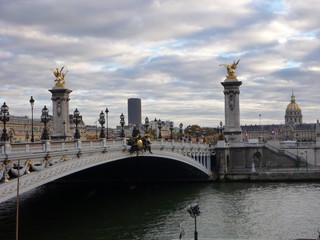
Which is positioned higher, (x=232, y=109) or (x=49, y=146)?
(x=232, y=109)

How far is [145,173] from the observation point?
221 feet

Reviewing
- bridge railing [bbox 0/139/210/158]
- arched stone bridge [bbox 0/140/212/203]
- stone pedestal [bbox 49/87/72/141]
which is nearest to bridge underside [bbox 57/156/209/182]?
arched stone bridge [bbox 0/140/212/203]

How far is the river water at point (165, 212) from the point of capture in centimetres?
3434

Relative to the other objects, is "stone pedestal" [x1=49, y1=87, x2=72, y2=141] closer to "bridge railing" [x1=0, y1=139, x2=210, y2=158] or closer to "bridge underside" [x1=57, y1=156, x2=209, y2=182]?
"bridge underside" [x1=57, y1=156, x2=209, y2=182]

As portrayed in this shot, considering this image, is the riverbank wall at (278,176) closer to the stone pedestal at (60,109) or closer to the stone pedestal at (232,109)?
the stone pedestal at (232,109)

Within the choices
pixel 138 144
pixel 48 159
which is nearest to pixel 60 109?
pixel 138 144

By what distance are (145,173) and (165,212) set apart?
2416 cm

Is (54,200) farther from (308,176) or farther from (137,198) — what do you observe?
(308,176)

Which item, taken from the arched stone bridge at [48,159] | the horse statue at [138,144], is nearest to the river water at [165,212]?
the arched stone bridge at [48,159]

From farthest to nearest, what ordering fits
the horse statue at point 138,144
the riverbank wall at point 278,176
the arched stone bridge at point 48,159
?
the riverbank wall at point 278,176, the horse statue at point 138,144, the arched stone bridge at point 48,159

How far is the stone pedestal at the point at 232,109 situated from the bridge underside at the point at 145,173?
18790 millimetres

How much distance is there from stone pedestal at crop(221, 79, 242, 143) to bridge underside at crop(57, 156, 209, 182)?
61.6ft

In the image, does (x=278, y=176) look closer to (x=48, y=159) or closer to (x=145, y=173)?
(x=145, y=173)

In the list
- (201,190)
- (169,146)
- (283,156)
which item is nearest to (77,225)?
(169,146)
